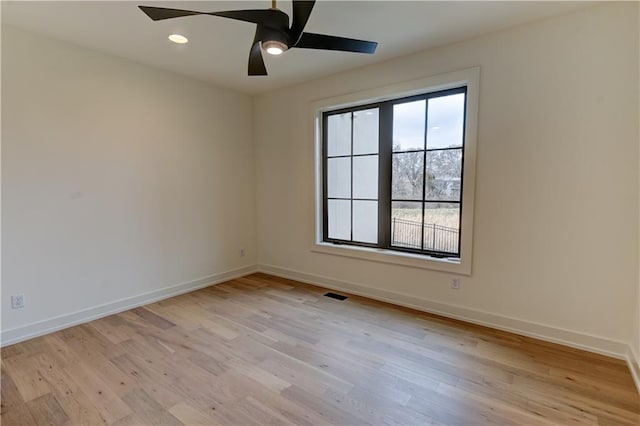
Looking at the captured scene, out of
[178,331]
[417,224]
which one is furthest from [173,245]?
[417,224]

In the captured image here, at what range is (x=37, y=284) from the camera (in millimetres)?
2688

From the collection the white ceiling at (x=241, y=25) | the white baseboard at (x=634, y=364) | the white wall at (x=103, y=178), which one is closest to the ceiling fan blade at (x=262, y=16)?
the white ceiling at (x=241, y=25)

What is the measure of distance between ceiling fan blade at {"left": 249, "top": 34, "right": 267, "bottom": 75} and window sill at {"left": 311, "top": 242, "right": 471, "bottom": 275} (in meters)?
2.17

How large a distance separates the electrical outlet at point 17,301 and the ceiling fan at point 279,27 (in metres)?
2.55

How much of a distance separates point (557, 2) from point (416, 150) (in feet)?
4.90

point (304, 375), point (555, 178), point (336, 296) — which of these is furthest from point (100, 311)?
point (555, 178)

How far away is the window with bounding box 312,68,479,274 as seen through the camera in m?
2.93

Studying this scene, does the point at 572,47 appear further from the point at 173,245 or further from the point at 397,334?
the point at 173,245

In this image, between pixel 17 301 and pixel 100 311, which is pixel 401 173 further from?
pixel 17 301

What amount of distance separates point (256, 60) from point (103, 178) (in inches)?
80.5

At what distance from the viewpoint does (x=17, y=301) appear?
2586 millimetres

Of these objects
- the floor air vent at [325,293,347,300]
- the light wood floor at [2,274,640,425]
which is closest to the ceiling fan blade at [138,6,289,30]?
the light wood floor at [2,274,640,425]

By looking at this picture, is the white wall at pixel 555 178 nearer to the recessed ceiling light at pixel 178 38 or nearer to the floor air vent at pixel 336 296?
the floor air vent at pixel 336 296

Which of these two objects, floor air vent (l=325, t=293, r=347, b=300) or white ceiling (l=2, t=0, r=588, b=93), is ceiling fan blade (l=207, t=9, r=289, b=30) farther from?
floor air vent (l=325, t=293, r=347, b=300)
